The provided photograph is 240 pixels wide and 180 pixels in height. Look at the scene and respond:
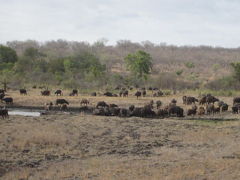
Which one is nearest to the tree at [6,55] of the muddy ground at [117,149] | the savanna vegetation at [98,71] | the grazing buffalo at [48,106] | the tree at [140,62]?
the savanna vegetation at [98,71]

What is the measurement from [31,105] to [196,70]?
6498 centimetres

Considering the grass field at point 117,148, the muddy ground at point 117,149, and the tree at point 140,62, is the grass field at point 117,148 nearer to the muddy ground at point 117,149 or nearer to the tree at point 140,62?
the muddy ground at point 117,149

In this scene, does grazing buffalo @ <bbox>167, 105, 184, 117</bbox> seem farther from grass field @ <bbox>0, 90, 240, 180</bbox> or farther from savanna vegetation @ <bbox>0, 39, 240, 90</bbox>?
savanna vegetation @ <bbox>0, 39, 240, 90</bbox>

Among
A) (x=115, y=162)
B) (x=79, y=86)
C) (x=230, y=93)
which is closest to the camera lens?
(x=115, y=162)

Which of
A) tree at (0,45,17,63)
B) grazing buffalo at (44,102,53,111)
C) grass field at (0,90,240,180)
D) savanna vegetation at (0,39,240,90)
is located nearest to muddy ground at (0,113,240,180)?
grass field at (0,90,240,180)

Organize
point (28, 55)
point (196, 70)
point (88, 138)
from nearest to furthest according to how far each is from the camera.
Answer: point (88, 138)
point (28, 55)
point (196, 70)

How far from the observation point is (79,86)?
51500 millimetres

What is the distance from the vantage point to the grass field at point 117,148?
1210cm

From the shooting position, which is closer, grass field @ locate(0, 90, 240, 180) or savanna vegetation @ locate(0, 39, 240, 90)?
grass field @ locate(0, 90, 240, 180)

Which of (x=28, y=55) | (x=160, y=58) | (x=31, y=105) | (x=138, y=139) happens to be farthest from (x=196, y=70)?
(x=138, y=139)

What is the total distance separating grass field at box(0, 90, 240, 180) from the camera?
1210 cm

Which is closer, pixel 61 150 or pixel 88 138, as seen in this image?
pixel 61 150

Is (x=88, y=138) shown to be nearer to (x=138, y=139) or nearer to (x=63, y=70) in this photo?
(x=138, y=139)

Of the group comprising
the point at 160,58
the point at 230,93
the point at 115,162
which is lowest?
the point at 115,162
